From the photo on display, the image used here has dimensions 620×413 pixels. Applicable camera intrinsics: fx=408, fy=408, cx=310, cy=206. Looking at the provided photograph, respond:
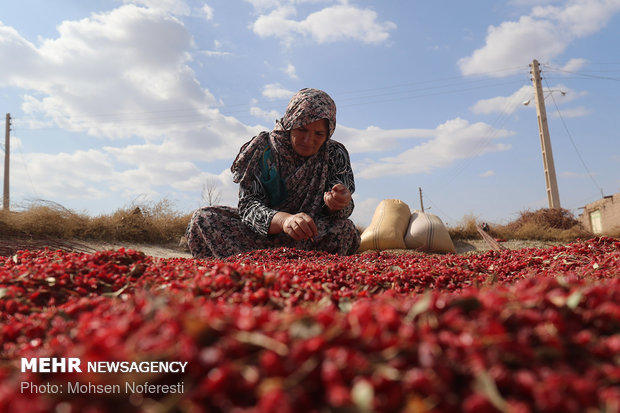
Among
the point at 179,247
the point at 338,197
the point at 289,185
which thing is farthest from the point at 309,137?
the point at 179,247

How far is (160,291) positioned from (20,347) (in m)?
0.43

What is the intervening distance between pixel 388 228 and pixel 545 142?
8914mm

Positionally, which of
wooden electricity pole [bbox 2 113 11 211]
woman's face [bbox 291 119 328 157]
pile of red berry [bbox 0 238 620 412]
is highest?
wooden electricity pole [bbox 2 113 11 211]

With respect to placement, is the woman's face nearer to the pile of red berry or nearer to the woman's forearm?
the woman's forearm

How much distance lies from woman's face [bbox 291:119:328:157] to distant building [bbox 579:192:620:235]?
926cm

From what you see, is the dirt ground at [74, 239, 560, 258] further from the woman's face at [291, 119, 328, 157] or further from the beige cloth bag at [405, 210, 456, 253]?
the woman's face at [291, 119, 328, 157]

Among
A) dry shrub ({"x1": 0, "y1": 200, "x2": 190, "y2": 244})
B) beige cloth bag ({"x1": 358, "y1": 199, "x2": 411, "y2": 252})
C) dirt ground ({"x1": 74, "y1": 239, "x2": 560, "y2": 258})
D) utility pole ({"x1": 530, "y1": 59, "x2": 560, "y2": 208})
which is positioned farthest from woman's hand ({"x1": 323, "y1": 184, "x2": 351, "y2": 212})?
utility pole ({"x1": 530, "y1": 59, "x2": 560, "y2": 208})

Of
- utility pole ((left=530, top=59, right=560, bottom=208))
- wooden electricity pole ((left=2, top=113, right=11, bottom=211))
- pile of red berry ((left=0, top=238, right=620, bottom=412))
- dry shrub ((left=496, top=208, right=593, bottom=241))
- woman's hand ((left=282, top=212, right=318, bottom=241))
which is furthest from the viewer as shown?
wooden electricity pole ((left=2, top=113, right=11, bottom=211))

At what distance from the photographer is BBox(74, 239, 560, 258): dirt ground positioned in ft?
22.6

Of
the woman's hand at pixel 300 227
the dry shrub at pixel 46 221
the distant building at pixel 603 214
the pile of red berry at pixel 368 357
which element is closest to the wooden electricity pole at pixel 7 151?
the dry shrub at pixel 46 221

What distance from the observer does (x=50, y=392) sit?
752mm

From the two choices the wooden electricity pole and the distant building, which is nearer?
the distant building

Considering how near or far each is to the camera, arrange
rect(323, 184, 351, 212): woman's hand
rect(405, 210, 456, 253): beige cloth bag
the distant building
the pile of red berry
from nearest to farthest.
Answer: the pile of red berry < rect(323, 184, 351, 212): woman's hand < rect(405, 210, 456, 253): beige cloth bag < the distant building

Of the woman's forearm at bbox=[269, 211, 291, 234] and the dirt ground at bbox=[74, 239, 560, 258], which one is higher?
the woman's forearm at bbox=[269, 211, 291, 234]
